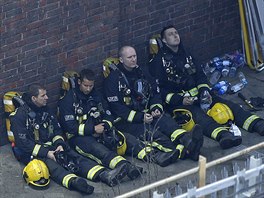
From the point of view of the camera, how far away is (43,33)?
14.3 meters

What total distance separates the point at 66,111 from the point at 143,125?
1.10 meters

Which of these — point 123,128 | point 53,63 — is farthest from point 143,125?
point 53,63

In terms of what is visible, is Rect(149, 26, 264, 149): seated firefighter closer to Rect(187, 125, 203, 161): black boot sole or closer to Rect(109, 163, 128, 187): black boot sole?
Rect(187, 125, 203, 161): black boot sole

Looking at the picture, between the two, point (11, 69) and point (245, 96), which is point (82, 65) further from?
point (245, 96)

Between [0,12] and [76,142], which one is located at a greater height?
[0,12]

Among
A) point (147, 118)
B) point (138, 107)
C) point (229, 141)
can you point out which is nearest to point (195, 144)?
point (229, 141)

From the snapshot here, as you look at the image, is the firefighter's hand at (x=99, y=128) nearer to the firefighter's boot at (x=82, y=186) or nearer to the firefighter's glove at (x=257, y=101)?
the firefighter's boot at (x=82, y=186)

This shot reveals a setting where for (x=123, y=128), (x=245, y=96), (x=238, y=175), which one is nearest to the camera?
(x=238, y=175)

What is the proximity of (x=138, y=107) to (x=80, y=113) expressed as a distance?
916mm

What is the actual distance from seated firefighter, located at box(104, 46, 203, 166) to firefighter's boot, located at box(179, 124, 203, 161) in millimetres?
15

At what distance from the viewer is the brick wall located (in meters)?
14.1

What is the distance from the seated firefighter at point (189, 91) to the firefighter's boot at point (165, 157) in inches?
36.0

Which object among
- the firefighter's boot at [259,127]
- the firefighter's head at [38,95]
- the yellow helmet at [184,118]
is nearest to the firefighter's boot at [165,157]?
the yellow helmet at [184,118]

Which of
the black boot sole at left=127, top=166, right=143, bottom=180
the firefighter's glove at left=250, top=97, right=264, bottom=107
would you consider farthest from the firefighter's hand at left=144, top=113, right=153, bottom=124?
the firefighter's glove at left=250, top=97, right=264, bottom=107
